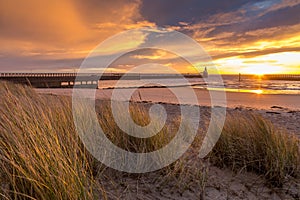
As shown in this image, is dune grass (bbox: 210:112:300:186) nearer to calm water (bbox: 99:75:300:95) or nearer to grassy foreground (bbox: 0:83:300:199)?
grassy foreground (bbox: 0:83:300:199)

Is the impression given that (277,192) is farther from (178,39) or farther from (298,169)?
(178,39)

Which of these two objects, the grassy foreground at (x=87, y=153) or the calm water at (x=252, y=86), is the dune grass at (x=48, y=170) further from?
the calm water at (x=252, y=86)

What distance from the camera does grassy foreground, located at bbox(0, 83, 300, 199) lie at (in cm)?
191

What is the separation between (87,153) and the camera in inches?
118

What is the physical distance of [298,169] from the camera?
3297mm

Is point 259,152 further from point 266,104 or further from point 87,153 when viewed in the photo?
point 266,104

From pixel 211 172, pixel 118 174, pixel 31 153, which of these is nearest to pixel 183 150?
pixel 211 172

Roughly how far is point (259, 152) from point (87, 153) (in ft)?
7.77

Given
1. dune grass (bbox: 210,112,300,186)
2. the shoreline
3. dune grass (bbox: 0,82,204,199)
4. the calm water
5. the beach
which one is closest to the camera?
dune grass (bbox: 0,82,204,199)

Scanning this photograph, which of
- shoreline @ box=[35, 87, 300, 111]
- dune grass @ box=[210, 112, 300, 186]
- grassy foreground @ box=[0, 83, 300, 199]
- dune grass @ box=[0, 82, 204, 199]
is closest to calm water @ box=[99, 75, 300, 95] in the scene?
shoreline @ box=[35, 87, 300, 111]

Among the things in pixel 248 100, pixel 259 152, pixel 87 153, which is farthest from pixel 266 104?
pixel 87 153

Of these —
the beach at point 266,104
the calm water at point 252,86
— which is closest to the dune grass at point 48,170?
the beach at point 266,104

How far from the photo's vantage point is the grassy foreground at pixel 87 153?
6.27ft

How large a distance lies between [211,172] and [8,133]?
2496 millimetres
